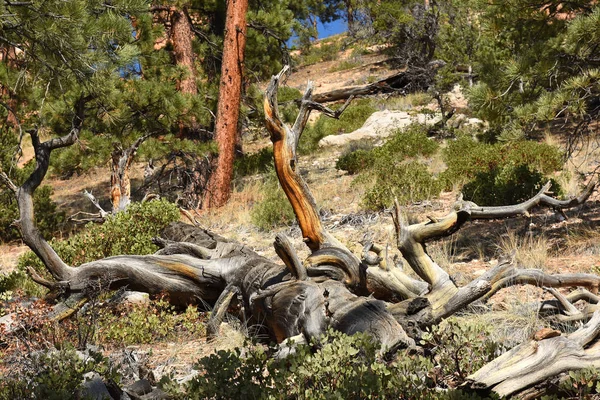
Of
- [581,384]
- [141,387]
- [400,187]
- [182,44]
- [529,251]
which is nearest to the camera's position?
[581,384]

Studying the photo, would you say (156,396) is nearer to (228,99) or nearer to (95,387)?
(95,387)

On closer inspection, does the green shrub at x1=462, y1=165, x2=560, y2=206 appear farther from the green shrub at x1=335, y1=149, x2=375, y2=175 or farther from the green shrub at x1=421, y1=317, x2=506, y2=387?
the green shrub at x1=421, y1=317, x2=506, y2=387

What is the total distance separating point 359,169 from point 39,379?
10.2m

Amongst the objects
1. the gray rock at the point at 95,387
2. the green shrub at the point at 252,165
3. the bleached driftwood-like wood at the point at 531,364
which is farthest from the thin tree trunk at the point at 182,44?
the bleached driftwood-like wood at the point at 531,364

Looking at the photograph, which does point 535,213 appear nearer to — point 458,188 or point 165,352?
point 458,188

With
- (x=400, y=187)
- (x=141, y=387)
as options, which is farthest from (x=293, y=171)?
(x=400, y=187)

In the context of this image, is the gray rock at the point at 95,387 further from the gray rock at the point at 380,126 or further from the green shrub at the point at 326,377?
the gray rock at the point at 380,126

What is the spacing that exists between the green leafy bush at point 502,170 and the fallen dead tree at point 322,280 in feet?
6.78

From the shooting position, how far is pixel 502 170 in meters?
9.08

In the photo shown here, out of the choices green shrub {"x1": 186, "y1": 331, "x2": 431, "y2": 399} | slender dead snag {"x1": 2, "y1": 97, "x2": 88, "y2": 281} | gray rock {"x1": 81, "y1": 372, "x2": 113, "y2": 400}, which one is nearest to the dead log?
slender dead snag {"x1": 2, "y1": 97, "x2": 88, "y2": 281}

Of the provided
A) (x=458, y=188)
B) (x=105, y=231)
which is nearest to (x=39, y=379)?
(x=105, y=231)

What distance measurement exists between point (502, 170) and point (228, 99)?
17.4 feet

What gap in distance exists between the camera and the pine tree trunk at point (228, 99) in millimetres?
11680

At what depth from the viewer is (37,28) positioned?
17.1 ft
